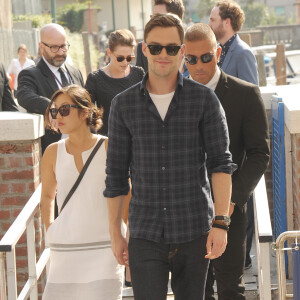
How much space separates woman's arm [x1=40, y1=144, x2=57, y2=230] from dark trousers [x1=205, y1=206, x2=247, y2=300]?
938 mm

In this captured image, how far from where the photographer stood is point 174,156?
11.3 ft

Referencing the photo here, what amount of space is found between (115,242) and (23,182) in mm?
2253

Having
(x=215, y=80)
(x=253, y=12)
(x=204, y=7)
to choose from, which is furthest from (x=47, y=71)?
(x=253, y=12)

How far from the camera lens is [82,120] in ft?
13.8

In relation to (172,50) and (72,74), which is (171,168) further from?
(72,74)

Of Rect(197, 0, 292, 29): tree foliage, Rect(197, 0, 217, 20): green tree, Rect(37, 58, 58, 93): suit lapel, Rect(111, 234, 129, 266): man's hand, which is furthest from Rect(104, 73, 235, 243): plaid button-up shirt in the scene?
Rect(197, 0, 292, 29): tree foliage

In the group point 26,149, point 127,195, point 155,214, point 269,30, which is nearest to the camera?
point 155,214

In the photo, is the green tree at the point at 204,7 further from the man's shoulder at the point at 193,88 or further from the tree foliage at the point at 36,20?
the man's shoulder at the point at 193,88

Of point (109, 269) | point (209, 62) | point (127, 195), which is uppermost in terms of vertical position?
point (209, 62)

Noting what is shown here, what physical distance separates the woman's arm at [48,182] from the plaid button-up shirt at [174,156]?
682mm

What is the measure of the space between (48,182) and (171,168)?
944 mm

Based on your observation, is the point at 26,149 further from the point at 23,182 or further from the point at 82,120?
the point at 82,120

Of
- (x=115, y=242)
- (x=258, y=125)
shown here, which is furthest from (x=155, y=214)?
(x=258, y=125)

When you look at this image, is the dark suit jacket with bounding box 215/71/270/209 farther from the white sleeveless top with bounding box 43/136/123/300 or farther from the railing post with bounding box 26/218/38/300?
the railing post with bounding box 26/218/38/300
